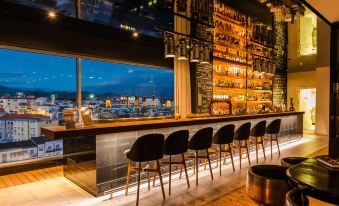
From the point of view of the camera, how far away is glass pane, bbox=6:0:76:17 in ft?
14.6

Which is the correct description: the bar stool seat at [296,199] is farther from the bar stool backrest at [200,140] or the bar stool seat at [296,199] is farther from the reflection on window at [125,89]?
the reflection on window at [125,89]

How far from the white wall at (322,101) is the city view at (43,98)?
22.4 ft

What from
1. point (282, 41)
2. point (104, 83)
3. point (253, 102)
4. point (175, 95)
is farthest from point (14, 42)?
point (282, 41)

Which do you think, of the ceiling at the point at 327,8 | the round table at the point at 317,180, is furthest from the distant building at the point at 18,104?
the ceiling at the point at 327,8

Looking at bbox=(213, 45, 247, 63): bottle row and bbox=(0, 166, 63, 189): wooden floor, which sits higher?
bbox=(213, 45, 247, 63): bottle row

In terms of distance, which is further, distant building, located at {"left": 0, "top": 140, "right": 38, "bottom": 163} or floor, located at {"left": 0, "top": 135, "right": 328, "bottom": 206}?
distant building, located at {"left": 0, "top": 140, "right": 38, "bottom": 163}

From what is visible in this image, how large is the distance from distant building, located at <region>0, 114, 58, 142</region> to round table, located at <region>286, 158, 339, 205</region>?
504 cm

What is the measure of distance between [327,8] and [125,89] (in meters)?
4.61

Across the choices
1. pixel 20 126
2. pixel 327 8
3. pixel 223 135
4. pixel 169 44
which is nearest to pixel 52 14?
pixel 169 44

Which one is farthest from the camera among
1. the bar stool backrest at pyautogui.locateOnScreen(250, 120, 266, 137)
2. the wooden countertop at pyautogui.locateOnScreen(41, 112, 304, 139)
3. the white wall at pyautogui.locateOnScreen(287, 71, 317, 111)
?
the white wall at pyautogui.locateOnScreen(287, 71, 317, 111)

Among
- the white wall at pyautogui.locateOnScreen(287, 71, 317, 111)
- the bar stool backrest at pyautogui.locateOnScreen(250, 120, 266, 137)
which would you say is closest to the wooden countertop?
the bar stool backrest at pyautogui.locateOnScreen(250, 120, 266, 137)

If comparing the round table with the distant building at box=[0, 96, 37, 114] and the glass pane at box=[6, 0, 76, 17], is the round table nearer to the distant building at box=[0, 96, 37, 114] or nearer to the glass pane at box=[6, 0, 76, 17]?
the glass pane at box=[6, 0, 76, 17]

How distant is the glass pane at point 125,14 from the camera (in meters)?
4.80

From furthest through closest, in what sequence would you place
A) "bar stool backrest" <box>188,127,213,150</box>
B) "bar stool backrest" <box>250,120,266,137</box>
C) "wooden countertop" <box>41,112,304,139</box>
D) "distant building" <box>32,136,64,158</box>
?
"distant building" <box>32,136,64,158</box>
"bar stool backrest" <box>250,120,266,137</box>
"bar stool backrest" <box>188,127,213,150</box>
"wooden countertop" <box>41,112,304,139</box>
